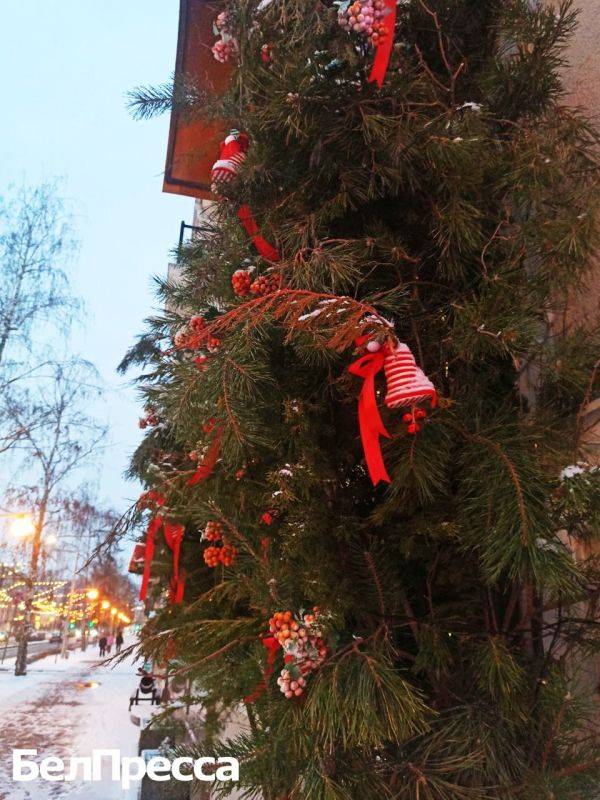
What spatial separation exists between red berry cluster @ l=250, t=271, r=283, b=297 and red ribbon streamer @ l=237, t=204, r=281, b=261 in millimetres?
86

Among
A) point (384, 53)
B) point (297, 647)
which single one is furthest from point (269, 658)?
point (384, 53)

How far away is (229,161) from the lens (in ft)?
5.01

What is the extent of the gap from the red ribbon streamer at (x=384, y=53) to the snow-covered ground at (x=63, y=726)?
306 centimetres

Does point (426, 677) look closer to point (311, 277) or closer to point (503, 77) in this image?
point (311, 277)

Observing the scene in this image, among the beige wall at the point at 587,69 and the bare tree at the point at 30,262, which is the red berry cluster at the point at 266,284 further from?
the bare tree at the point at 30,262

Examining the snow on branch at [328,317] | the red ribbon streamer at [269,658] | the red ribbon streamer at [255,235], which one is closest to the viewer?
the snow on branch at [328,317]

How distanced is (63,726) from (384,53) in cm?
1028

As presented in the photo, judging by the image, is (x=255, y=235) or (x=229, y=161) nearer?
(x=255, y=235)

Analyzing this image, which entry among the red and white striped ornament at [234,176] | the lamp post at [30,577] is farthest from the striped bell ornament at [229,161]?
the lamp post at [30,577]

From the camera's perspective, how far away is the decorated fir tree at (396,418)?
97cm

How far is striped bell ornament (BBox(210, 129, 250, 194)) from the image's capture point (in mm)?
1484

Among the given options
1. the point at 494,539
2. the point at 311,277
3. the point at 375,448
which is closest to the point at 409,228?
the point at 311,277

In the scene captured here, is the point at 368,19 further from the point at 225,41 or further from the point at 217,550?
the point at 217,550

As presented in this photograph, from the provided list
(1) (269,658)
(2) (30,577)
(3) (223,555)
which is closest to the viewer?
(1) (269,658)
